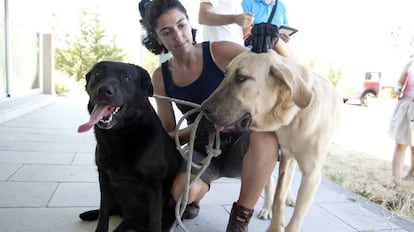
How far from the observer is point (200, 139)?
2.12 meters

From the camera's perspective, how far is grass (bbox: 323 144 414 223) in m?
2.82

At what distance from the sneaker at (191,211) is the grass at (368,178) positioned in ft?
5.52

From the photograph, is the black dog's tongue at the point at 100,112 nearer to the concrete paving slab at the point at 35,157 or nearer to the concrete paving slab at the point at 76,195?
the concrete paving slab at the point at 76,195

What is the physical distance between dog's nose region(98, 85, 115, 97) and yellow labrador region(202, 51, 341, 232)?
0.44 metres

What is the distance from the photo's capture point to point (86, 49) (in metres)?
16.4

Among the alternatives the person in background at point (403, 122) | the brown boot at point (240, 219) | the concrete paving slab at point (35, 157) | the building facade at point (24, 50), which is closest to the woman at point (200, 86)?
the brown boot at point (240, 219)

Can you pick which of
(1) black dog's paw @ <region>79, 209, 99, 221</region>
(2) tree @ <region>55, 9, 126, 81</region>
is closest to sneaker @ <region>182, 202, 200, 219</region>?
(1) black dog's paw @ <region>79, 209, 99, 221</region>

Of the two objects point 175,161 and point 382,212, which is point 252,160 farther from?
point 382,212

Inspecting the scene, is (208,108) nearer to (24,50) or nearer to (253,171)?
(253,171)

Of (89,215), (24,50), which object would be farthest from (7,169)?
(24,50)

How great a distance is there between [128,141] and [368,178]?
317cm

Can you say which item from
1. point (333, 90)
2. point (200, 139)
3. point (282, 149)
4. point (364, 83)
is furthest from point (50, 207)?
point (364, 83)

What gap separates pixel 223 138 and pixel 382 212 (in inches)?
59.8

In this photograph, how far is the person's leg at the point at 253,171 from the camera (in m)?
1.73
